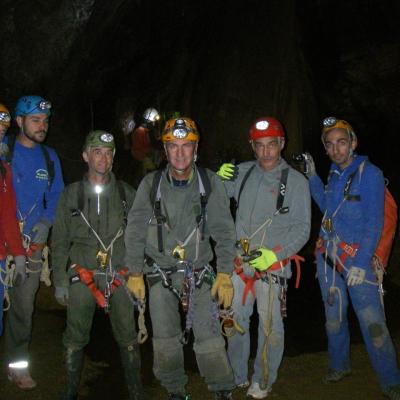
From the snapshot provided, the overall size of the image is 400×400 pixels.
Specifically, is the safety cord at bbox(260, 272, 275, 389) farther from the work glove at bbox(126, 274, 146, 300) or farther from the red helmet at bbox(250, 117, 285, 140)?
the red helmet at bbox(250, 117, 285, 140)

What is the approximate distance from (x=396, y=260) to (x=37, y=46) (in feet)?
30.8

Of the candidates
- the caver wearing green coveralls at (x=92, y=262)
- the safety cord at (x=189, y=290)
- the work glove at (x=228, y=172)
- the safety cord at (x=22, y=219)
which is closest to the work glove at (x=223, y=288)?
the safety cord at (x=189, y=290)

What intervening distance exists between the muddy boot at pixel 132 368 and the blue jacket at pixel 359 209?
217 cm

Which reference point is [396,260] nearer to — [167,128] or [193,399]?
[193,399]

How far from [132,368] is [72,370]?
53 centimetres

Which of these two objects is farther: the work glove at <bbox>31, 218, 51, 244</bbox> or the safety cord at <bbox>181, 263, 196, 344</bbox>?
the work glove at <bbox>31, 218, 51, 244</bbox>

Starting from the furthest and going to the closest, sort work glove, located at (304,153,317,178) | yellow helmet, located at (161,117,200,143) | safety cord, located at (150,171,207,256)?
work glove, located at (304,153,317,178), yellow helmet, located at (161,117,200,143), safety cord, located at (150,171,207,256)

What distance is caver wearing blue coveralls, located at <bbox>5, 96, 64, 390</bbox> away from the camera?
4.31m

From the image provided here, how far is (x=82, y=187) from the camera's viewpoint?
3.96 m

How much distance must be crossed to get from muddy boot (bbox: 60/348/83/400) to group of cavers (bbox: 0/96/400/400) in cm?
1

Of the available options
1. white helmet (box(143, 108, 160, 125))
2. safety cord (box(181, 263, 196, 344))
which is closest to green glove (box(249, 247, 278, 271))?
safety cord (box(181, 263, 196, 344))

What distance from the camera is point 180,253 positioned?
365 cm

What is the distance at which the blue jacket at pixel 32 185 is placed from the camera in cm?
434

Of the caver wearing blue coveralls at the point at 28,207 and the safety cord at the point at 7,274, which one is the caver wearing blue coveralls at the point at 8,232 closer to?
the safety cord at the point at 7,274
